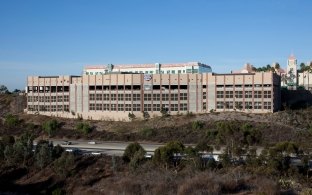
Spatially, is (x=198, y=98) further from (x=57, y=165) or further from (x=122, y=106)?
(x=57, y=165)

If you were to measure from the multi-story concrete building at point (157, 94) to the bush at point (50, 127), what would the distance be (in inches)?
349

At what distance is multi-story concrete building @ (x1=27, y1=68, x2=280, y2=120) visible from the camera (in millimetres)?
79312

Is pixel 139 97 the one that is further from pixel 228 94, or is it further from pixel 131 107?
pixel 228 94

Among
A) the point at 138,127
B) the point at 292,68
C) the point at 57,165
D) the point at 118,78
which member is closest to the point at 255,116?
the point at 138,127

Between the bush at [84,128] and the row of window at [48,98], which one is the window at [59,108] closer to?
the row of window at [48,98]

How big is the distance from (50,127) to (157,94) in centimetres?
1996

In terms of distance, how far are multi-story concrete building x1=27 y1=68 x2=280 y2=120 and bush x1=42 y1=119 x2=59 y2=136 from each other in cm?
887

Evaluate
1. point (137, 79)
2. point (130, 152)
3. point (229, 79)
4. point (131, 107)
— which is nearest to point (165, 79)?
point (137, 79)

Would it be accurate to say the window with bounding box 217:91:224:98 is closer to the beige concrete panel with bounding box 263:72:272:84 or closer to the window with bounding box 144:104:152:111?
the beige concrete panel with bounding box 263:72:272:84

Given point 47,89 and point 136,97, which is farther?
point 47,89

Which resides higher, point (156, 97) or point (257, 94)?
point (257, 94)

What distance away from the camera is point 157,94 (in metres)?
83.5

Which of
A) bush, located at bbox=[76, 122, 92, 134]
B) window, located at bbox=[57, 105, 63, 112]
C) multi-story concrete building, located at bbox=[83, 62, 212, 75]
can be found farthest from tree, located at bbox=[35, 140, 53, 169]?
multi-story concrete building, located at bbox=[83, 62, 212, 75]

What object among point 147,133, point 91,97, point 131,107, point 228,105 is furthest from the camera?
point 91,97
